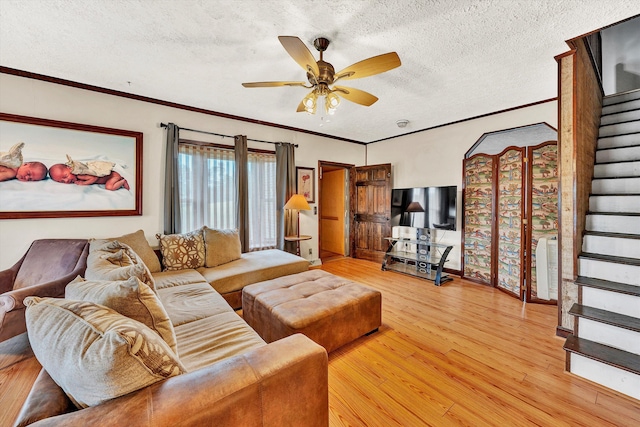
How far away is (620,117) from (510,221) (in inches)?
65.5

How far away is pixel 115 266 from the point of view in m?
1.73

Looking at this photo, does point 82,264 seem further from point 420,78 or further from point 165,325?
point 420,78

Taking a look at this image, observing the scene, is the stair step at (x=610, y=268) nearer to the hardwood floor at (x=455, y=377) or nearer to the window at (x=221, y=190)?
the hardwood floor at (x=455, y=377)

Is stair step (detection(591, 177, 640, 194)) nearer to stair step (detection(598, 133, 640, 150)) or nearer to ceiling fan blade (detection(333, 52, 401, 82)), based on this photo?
stair step (detection(598, 133, 640, 150))

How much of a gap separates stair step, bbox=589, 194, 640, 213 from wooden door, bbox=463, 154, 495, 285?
1.24 meters

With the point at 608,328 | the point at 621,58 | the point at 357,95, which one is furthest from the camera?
the point at 621,58

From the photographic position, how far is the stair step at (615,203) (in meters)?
2.20

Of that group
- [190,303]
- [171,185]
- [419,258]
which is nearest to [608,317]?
[419,258]

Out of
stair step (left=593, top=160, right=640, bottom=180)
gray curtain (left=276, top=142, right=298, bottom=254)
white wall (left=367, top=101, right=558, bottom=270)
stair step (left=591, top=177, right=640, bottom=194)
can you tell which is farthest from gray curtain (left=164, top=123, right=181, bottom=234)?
stair step (left=593, top=160, right=640, bottom=180)

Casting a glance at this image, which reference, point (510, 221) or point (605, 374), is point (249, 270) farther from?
point (510, 221)

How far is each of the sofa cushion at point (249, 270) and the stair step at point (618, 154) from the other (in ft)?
11.8

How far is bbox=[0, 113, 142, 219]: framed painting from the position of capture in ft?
8.25

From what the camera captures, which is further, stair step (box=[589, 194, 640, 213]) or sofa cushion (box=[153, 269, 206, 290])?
sofa cushion (box=[153, 269, 206, 290])

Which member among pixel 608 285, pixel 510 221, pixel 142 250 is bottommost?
pixel 608 285
